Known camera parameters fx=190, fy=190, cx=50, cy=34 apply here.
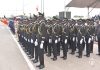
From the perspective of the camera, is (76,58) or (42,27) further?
(76,58)

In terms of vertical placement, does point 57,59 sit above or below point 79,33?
below

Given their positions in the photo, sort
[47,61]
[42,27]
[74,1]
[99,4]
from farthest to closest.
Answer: [99,4], [74,1], [47,61], [42,27]

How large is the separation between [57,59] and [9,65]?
2.28 m

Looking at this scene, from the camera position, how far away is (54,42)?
28.4ft

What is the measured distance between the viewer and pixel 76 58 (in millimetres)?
9211

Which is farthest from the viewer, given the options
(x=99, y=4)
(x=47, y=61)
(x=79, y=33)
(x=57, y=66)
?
(x=99, y=4)

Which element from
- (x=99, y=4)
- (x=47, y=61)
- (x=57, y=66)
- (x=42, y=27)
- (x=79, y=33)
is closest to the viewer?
(x=42, y=27)

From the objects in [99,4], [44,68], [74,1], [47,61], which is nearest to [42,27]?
[44,68]

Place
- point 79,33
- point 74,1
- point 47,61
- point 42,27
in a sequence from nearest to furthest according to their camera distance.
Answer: point 42,27 → point 47,61 → point 79,33 → point 74,1

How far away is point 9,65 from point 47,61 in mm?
1700

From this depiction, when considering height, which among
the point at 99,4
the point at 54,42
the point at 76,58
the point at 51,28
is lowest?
the point at 76,58

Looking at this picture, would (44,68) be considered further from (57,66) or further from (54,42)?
(54,42)

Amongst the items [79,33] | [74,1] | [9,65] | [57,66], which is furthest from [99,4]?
[9,65]

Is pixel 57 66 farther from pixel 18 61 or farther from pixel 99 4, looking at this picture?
pixel 99 4
